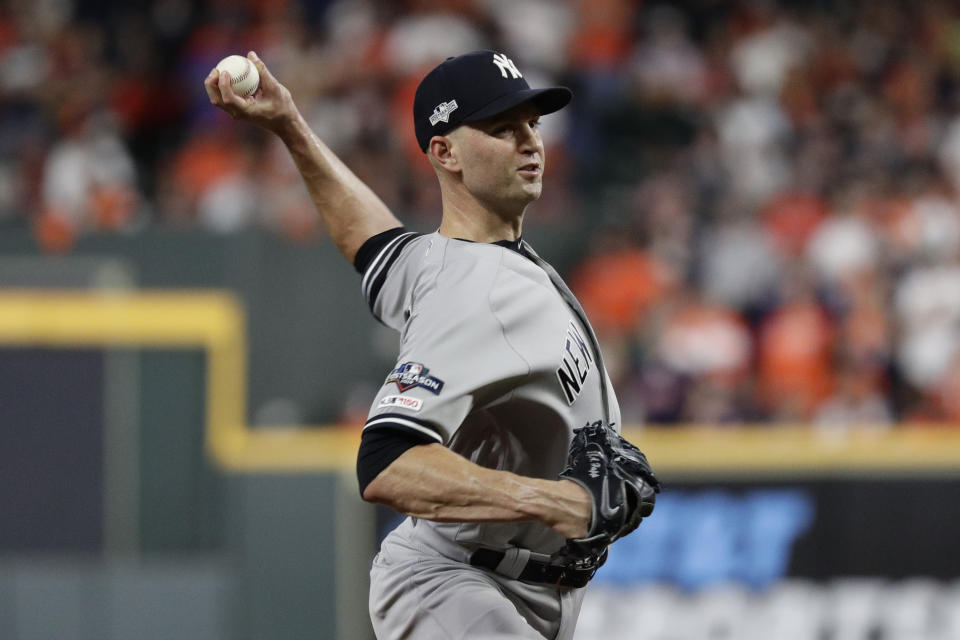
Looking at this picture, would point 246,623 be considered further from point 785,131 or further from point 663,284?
point 785,131

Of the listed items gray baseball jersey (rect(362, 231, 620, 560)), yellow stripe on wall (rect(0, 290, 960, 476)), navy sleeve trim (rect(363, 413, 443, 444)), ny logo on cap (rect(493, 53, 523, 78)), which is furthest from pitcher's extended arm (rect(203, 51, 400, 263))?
yellow stripe on wall (rect(0, 290, 960, 476))

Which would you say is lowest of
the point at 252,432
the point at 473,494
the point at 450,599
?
the point at 252,432

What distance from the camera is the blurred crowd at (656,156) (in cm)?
891

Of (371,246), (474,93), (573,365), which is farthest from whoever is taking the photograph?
(371,246)

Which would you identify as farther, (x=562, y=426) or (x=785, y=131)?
(x=785, y=131)

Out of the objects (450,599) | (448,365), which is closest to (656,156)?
(450,599)

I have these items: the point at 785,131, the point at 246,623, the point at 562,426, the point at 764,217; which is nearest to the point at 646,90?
the point at 785,131

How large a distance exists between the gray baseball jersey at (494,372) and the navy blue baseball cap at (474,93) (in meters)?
0.31

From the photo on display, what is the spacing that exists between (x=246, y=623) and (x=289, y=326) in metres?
2.48

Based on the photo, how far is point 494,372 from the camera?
3.17m

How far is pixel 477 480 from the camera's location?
3043mm

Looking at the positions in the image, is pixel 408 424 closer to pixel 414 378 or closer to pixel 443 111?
pixel 414 378

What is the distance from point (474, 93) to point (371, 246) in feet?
2.17

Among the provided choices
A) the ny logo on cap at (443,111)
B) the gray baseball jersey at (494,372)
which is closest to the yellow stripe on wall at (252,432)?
the gray baseball jersey at (494,372)
